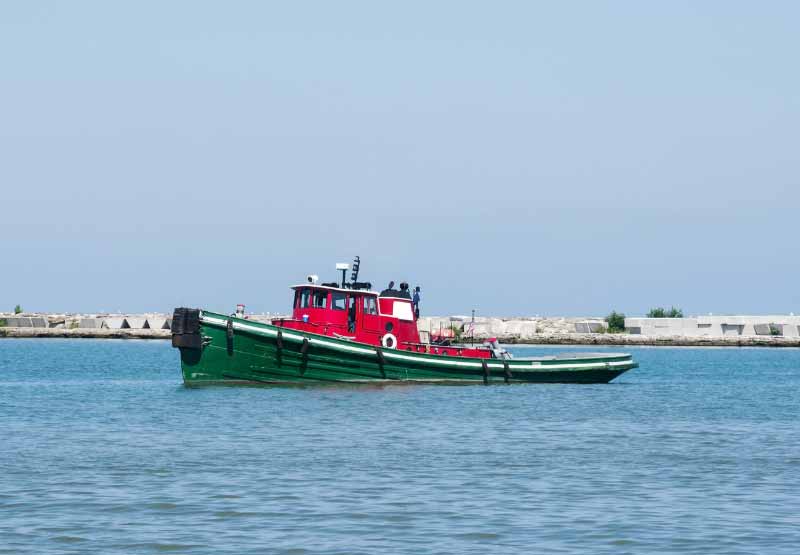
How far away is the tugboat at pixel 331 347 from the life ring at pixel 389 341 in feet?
0.11

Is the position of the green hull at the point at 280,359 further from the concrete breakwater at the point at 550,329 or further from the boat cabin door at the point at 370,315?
the concrete breakwater at the point at 550,329

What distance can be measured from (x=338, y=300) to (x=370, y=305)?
1053 millimetres

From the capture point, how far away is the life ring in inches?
1596

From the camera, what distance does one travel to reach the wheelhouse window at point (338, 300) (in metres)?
40.3

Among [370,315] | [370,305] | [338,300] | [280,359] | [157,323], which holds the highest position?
[157,323]

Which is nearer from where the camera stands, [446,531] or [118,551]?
[118,551]

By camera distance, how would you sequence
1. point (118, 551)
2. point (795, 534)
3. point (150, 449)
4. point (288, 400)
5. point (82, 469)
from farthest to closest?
point (288, 400), point (150, 449), point (82, 469), point (795, 534), point (118, 551)

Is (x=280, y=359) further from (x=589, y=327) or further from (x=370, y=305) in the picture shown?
(x=589, y=327)

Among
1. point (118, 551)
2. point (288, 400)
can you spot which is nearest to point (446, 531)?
point (118, 551)

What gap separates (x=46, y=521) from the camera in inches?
664

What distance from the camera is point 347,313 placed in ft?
132

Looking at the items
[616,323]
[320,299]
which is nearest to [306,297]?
[320,299]

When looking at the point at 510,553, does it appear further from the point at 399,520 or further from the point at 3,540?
the point at 3,540

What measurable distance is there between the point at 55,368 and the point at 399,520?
45.0 meters
